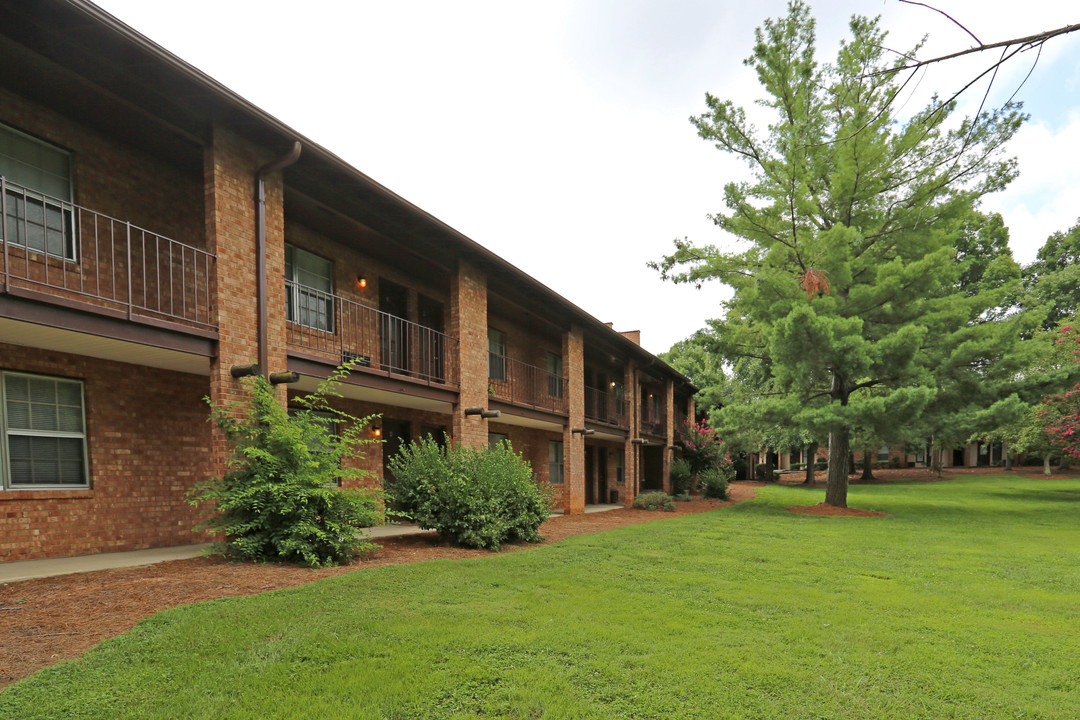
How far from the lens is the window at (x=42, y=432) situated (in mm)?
7441

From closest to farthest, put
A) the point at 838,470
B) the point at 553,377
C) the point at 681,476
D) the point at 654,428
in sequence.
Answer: the point at 838,470, the point at 553,377, the point at 681,476, the point at 654,428

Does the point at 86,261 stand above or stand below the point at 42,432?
above

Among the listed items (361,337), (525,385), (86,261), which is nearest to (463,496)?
(361,337)

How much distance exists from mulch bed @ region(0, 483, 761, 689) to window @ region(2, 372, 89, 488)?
219 centimetres

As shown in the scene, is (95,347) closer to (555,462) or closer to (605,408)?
(555,462)

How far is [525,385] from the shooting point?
1802 cm

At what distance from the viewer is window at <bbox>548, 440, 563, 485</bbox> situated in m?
19.6

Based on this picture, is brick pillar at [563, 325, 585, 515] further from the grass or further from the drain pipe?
the drain pipe

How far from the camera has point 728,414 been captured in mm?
17672

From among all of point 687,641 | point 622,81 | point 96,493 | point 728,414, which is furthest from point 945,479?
point 96,493

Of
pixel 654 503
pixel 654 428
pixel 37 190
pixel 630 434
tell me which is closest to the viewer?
pixel 37 190

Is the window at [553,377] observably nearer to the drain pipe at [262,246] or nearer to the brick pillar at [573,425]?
the brick pillar at [573,425]

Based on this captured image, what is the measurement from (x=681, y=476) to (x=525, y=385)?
10.5 metres

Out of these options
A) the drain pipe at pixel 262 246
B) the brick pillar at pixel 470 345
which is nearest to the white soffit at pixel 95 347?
the drain pipe at pixel 262 246
